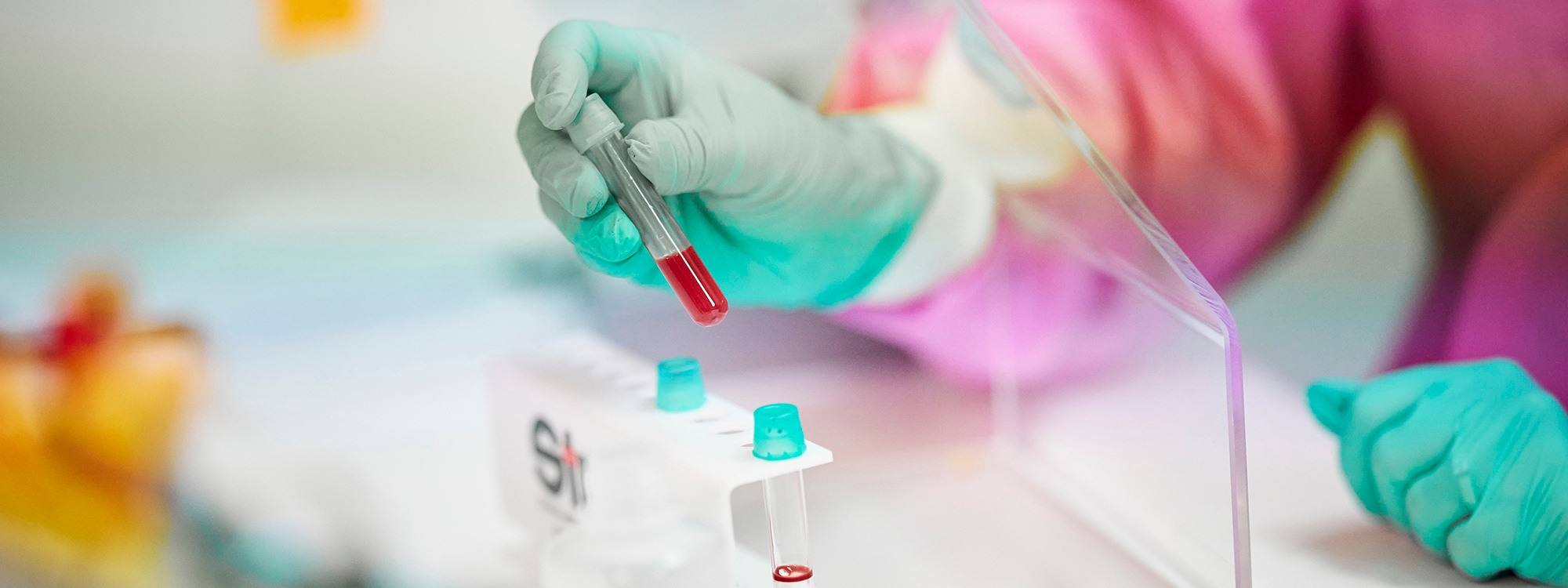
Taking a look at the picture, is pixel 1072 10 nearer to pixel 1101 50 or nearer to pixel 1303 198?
pixel 1101 50

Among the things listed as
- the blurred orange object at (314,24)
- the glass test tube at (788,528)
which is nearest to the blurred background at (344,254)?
the blurred orange object at (314,24)

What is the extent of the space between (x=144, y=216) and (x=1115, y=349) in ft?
3.15

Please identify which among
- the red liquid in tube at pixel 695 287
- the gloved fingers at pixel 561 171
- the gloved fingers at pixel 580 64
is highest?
the gloved fingers at pixel 580 64

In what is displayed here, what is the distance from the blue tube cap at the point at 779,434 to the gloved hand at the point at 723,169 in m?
0.18

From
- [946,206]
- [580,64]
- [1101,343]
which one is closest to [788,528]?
[580,64]

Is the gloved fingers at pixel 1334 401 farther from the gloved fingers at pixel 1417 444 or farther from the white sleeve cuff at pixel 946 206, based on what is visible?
the white sleeve cuff at pixel 946 206

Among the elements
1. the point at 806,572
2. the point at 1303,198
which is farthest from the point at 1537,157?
the point at 806,572

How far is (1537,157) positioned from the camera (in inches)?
46.6

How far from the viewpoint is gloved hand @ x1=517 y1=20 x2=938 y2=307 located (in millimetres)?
856

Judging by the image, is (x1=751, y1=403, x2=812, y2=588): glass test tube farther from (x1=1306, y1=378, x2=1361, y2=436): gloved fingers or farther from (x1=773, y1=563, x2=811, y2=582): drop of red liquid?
(x1=1306, y1=378, x2=1361, y2=436): gloved fingers

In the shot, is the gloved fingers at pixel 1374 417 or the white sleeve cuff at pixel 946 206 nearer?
the gloved fingers at pixel 1374 417

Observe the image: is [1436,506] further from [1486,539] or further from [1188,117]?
[1188,117]

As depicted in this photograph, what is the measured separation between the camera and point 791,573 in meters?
0.79

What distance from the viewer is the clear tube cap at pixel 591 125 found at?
32.8 inches
